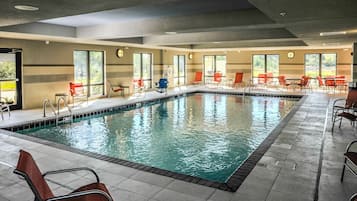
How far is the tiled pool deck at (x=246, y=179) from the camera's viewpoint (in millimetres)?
2959

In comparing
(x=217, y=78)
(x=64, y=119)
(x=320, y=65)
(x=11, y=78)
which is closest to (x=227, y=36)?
(x=64, y=119)

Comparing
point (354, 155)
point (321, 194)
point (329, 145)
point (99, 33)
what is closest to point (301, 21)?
point (329, 145)

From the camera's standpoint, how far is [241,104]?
1055 cm

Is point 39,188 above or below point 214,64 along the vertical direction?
below

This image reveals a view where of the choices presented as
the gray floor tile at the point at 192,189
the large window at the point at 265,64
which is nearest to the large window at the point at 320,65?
the large window at the point at 265,64

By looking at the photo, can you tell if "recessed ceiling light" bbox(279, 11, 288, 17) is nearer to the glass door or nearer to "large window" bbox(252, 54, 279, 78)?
the glass door

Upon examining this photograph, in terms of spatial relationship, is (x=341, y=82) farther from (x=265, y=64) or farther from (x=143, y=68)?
(x=143, y=68)

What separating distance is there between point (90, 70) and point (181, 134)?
5892 mm

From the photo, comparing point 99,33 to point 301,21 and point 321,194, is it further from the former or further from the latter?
point 321,194

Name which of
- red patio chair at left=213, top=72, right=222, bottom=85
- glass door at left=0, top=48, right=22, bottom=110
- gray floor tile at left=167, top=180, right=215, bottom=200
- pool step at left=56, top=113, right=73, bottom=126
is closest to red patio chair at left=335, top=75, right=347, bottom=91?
red patio chair at left=213, top=72, right=222, bottom=85

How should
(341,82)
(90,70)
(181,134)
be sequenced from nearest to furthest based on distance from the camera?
(181,134)
(90,70)
(341,82)

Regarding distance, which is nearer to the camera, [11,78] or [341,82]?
[11,78]

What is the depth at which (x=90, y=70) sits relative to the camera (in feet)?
35.8

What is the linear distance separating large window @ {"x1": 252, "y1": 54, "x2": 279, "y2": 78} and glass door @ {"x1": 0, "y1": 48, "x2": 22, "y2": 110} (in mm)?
11810
